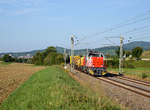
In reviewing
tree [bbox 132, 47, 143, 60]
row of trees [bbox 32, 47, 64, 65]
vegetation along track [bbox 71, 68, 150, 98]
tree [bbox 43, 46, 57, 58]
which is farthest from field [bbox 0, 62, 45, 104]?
tree [bbox 132, 47, 143, 60]

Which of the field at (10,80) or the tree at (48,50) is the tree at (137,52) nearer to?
the tree at (48,50)

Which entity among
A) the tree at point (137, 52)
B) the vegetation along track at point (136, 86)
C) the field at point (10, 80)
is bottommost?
the field at point (10, 80)

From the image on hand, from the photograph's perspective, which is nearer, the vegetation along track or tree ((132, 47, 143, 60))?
the vegetation along track

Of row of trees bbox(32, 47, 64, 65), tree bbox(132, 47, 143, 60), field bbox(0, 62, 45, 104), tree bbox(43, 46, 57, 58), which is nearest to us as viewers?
field bbox(0, 62, 45, 104)

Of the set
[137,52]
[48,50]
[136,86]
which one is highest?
[48,50]

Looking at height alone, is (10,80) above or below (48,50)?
below

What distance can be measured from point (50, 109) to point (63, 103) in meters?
0.50

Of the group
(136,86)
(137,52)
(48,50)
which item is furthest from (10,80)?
(137,52)

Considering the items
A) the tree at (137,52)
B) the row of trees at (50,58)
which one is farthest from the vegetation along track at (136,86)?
the tree at (137,52)

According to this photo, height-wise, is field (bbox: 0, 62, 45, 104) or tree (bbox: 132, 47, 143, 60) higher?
tree (bbox: 132, 47, 143, 60)

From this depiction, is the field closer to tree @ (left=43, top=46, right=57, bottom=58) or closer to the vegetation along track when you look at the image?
the vegetation along track

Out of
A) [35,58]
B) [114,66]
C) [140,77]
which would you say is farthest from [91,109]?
[35,58]

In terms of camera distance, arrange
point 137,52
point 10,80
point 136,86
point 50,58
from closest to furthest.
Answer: point 136,86, point 10,80, point 50,58, point 137,52

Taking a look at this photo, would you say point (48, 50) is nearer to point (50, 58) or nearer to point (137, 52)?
point (50, 58)
